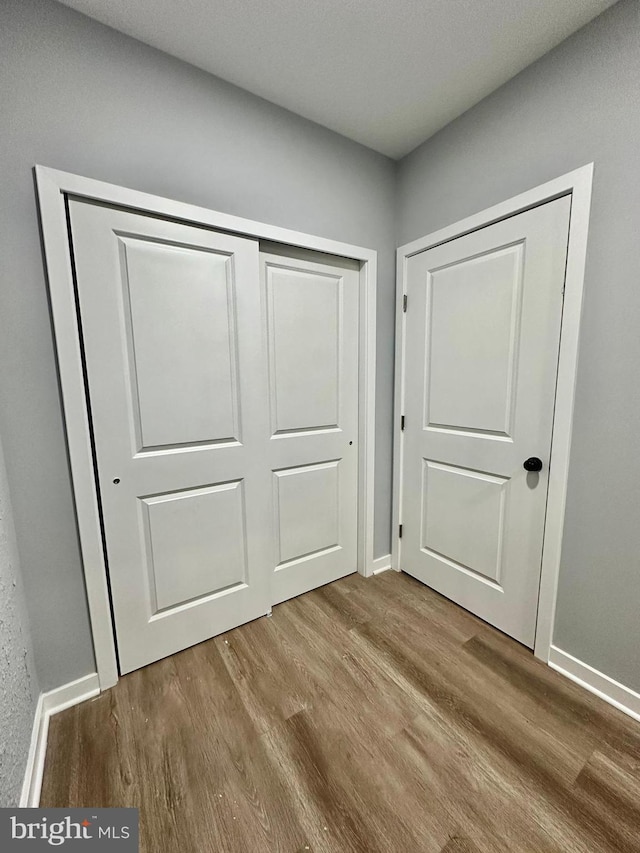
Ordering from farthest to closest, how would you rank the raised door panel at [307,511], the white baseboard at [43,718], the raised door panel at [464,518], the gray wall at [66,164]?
the raised door panel at [307,511], the raised door panel at [464,518], the gray wall at [66,164], the white baseboard at [43,718]

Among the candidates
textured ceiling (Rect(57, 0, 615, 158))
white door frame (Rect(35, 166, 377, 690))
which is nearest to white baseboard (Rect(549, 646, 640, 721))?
white door frame (Rect(35, 166, 377, 690))

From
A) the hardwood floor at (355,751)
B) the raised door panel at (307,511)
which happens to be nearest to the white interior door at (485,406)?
the hardwood floor at (355,751)

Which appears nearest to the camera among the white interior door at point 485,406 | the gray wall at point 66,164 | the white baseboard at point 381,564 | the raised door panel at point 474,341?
the gray wall at point 66,164

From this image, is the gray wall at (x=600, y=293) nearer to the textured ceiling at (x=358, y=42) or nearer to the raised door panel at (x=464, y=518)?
the textured ceiling at (x=358, y=42)

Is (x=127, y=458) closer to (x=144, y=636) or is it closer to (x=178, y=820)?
(x=144, y=636)

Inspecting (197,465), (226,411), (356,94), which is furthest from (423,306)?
(197,465)

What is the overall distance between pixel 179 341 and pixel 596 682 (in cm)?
222

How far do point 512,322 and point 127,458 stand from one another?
1.78 m

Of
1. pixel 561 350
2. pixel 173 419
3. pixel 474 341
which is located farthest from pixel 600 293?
pixel 173 419

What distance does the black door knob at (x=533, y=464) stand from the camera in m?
1.46

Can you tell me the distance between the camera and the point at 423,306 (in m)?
1.88

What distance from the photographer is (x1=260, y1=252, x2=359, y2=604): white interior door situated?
1736mm

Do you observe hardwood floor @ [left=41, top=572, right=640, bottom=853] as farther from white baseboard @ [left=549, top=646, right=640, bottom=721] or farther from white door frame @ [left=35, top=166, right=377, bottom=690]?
white door frame @ [left=35, top=166, right=377, bottom=690]

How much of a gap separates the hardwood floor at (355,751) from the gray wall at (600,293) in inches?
14.6
